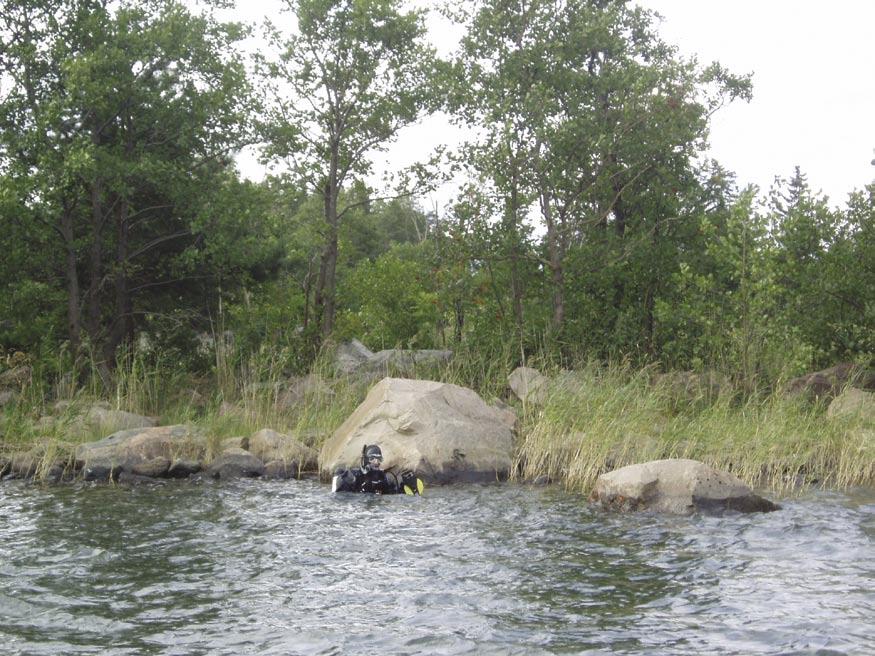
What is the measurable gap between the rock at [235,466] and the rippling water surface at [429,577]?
216 centimetres

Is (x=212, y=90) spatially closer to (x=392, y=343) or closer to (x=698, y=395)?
(x=392, y=343)

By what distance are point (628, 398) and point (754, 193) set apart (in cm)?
464

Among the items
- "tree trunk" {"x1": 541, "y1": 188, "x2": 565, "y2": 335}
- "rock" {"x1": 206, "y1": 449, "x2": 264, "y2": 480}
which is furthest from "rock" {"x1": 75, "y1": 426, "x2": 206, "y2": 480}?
"tree trunk" {"x1": 541, "y1": 188, "x2": 565, "y2": 335}

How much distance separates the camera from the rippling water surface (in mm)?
7055

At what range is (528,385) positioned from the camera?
17531 mm

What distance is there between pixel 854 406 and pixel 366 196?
41.3 feet

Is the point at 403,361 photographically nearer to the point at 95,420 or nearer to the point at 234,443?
the point at 234,443

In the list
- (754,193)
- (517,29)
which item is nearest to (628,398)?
(754,193)

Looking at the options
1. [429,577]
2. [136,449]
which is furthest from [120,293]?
[429,577]

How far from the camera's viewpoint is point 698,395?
1714cm

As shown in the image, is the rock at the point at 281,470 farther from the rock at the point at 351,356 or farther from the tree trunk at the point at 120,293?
the tree trunk at the point at 120,293

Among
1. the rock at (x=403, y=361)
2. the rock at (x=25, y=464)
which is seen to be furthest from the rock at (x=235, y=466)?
the rock at (x=403, y=361)

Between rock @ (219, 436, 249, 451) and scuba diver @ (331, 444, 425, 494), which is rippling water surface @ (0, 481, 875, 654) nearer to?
scuba diver @ (331, 444, 425, 494)

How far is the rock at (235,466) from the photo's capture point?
50.0 feet
